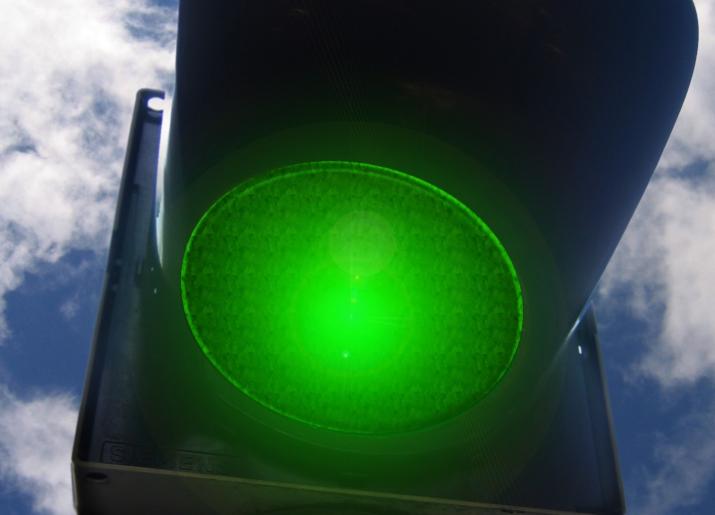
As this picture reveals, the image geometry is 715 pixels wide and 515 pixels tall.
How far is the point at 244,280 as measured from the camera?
85cm

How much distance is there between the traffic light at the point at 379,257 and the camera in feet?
2.43

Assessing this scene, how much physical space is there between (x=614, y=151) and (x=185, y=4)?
1.28 ft

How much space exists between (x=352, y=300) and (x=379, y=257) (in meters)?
0.05

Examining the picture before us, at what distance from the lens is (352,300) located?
849 millimetres

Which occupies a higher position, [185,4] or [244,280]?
[185,4]

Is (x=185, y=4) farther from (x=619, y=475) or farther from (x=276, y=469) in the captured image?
(x=619, y=475)

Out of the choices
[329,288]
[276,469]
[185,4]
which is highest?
[185,4]

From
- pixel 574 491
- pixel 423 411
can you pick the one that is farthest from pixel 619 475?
pixel 423 411

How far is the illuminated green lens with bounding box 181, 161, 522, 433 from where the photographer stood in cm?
82

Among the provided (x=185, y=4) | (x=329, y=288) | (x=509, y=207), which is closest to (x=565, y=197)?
(x=509, y=207)

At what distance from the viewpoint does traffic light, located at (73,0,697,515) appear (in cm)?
74

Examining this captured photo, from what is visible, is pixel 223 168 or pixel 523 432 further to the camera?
pixel 523 432

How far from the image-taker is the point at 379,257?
0.84 metres

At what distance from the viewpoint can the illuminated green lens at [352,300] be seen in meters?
0.82
